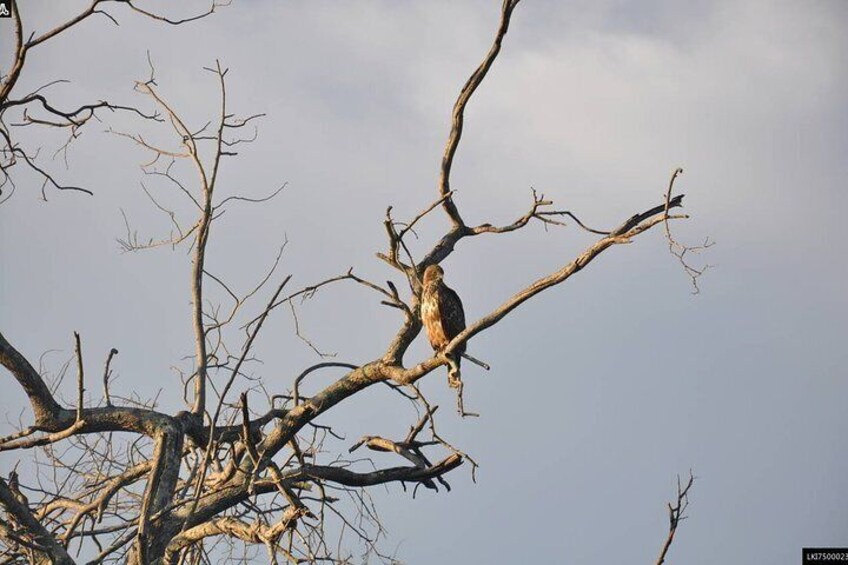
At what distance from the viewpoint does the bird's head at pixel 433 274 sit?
5.24 metres

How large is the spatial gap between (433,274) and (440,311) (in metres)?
0.20

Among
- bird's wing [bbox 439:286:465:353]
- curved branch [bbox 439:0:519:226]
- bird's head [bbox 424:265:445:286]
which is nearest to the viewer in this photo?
curved branch [bbox 439:0:519:226]

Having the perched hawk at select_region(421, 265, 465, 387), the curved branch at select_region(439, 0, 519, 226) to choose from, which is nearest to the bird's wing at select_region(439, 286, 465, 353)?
the perched hawk at select_region(421, 265, 465, 387)

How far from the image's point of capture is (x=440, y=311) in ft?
17.6

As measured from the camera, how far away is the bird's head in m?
5.24

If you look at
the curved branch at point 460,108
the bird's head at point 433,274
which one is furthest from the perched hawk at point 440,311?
the curved branch at point 460,108

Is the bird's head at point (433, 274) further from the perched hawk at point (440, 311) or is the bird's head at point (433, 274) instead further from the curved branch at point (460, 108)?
the curved branch at point (460, 108)

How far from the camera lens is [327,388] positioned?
4.58 metres

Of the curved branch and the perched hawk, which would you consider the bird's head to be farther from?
the curved branch

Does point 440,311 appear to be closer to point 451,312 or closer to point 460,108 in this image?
point 451,312

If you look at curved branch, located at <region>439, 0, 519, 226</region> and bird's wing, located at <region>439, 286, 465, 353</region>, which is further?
bird's wing, located at <region>439, 286, 465, 353</region>

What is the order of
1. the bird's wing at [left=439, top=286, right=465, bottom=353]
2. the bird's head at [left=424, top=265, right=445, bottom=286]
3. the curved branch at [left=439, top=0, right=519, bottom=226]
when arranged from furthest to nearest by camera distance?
1. the bird's wing at [left=439, top=286, right=465, bottom=353]
2. the bird's head at [left=424, top=265, right=445, bottom=286]
3. the curved branch at [left=439, top=0, right=519, bottom=226]

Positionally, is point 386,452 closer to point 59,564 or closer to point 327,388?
point 327,388

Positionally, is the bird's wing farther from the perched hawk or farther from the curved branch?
the curved branch
